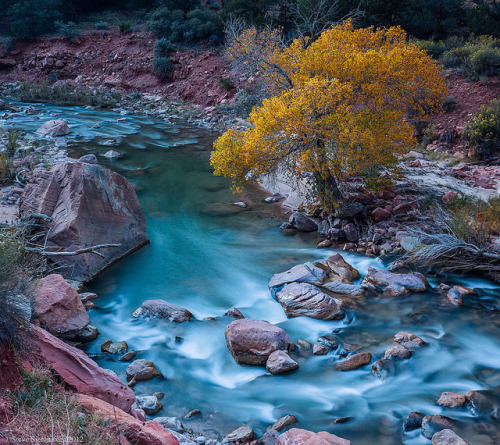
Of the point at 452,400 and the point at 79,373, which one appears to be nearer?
the point at 79,373

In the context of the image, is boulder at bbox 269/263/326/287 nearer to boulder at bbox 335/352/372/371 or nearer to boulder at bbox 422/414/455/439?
boulder at bbox 335/352/372/371

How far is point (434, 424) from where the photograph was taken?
4.91m

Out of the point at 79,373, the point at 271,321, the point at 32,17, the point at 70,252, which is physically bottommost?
the point at 271,321

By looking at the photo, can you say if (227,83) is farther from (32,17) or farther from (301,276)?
(32,17)

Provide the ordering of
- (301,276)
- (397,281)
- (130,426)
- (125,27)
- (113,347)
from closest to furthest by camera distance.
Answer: (130,426) < (113,347) < (397,281) < (301,276) < (125,27)

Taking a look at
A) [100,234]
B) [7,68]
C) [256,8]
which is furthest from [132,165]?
[7,68]

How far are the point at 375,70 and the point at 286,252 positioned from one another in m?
4.66

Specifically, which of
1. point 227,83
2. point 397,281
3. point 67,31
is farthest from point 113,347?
point 67,31

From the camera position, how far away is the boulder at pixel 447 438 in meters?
4.52

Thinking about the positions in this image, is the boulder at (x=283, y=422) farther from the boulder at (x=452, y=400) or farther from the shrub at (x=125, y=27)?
the shrub at (x=125, y=27)

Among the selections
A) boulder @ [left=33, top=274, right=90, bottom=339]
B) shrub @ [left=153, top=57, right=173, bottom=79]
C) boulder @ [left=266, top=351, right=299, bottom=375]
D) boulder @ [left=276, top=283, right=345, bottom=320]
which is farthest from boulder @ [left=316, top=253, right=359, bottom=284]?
shrub @ [left=153, top=57, right=173, bottom=79]

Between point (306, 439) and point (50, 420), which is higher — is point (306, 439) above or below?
below

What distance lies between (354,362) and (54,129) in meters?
17.6

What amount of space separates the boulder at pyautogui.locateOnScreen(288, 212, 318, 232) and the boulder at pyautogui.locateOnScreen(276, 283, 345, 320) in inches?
123
